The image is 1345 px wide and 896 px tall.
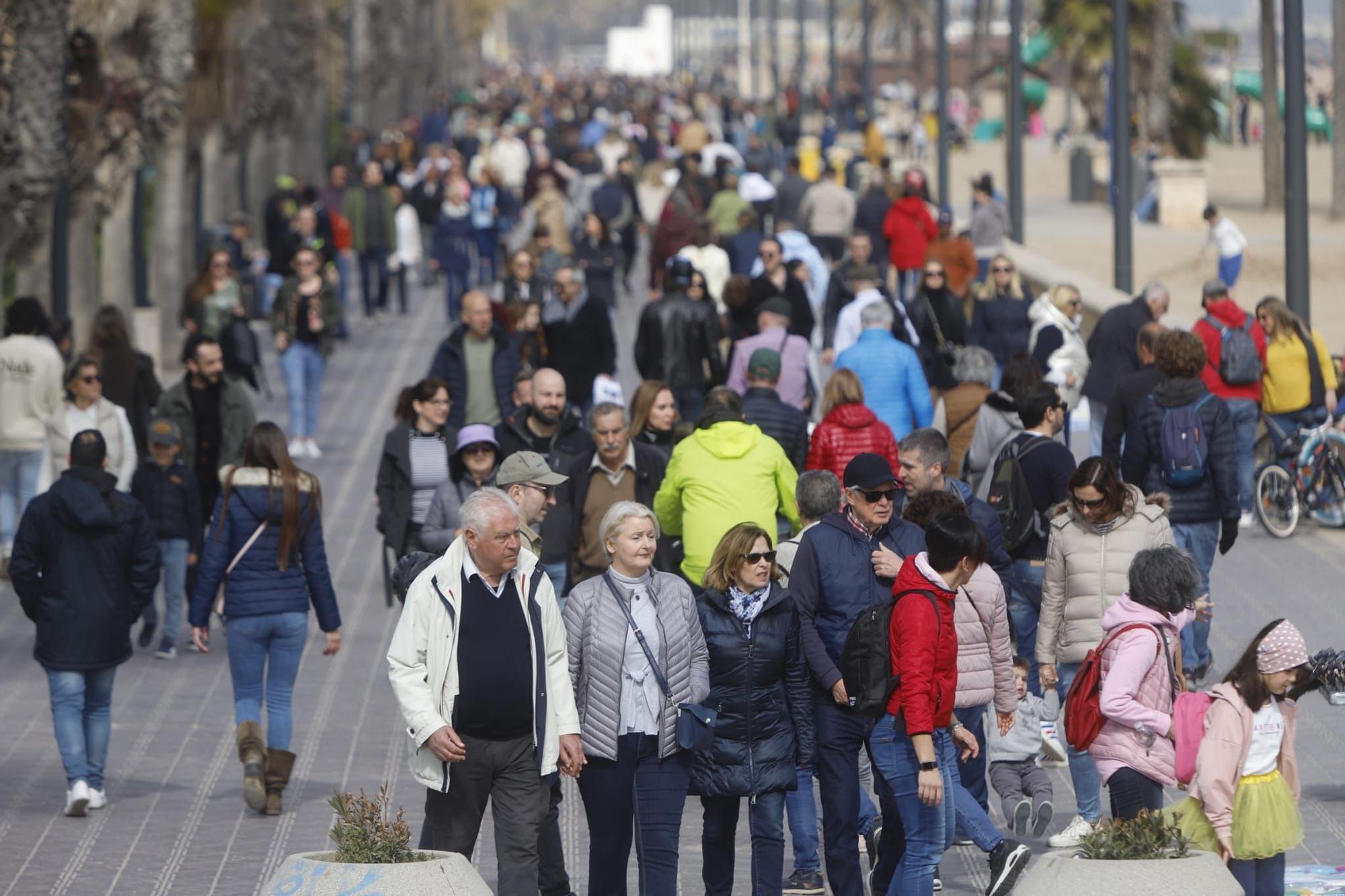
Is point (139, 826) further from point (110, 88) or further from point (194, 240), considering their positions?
point (194, 240)

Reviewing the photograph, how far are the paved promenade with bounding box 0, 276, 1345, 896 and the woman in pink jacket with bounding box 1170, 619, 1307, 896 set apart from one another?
140 cm

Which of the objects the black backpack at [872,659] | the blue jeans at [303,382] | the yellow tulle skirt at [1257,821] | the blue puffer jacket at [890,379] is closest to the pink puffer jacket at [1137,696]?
the yellow tulle skirt at [1257,821]

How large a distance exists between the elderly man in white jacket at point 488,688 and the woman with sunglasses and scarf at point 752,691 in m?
0.53

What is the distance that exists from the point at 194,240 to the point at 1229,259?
13.6 meters

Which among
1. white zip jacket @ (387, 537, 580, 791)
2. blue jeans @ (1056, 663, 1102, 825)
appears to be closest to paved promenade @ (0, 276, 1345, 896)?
blue jeans @ (1056, 663, 1102, 825)

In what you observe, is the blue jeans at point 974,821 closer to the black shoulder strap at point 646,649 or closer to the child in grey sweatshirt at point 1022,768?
the child in grey sweatshirt at point 1022,768

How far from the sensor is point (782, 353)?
15102mm

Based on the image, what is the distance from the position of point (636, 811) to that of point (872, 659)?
2.81ft

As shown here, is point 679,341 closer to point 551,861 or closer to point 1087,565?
point 1087,565

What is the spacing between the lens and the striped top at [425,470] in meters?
11.5

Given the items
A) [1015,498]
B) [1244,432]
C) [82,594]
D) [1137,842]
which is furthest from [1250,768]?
[1244,432]

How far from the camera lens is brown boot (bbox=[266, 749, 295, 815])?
10.2m

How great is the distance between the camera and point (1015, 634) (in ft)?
34.1

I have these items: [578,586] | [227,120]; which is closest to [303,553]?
[578,586]
